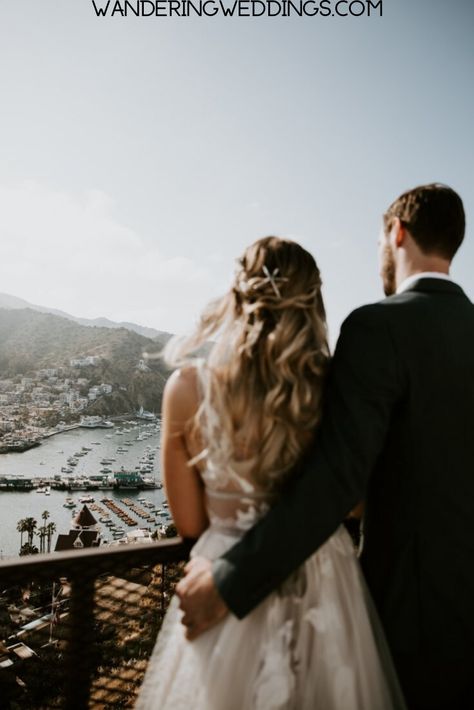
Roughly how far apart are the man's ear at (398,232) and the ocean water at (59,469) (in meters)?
35.0

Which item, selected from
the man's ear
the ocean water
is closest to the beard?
the man's ear

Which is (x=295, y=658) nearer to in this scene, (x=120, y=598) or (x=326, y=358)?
(x=326, y=358)

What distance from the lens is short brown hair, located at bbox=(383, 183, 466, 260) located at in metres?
1.24

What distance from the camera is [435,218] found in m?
1.24

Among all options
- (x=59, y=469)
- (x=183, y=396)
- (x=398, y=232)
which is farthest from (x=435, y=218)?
(x=59, y=469)

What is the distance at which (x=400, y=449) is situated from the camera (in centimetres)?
111

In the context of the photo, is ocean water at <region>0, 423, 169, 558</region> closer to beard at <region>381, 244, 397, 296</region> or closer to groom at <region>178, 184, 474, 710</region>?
groom at <region>178, 184, 474, 710</region>

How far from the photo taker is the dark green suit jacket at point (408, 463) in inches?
39.7

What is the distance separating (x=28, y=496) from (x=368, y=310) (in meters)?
45.4

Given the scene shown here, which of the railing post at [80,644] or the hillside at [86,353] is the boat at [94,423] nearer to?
the hillside at [86,353]

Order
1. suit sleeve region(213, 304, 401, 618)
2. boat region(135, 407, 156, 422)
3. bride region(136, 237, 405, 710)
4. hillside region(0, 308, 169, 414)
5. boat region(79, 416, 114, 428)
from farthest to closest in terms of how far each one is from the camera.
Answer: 1. hillside region(0, 308, 169, 414)
2. boat region(135, 407, 156, 422)
3. boat region(79, 416, 114, 428)
4. bride region(136, 237, 405, 710)
5. suit sleeve region(213, 304, 401, 618)

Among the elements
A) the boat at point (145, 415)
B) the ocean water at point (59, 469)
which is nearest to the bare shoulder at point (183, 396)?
the ocean water at point (59, 469)

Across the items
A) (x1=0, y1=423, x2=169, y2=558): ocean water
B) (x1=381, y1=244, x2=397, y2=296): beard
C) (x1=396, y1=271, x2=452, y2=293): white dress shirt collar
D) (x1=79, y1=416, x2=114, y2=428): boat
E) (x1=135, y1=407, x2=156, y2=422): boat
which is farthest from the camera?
(x1=135, y1=407, x2=156, y2=422): boat

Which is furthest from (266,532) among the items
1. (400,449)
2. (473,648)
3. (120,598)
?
(120,598)
